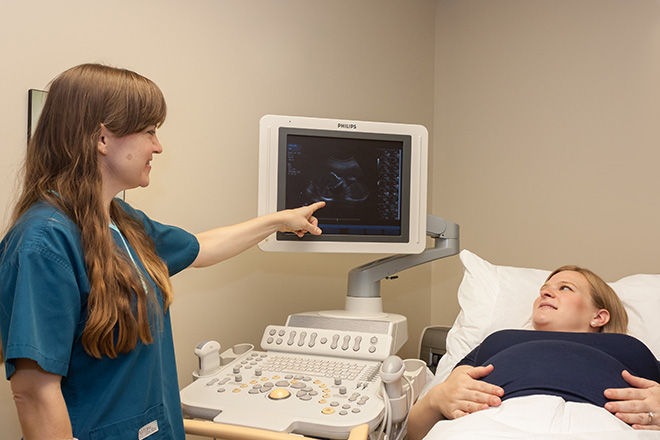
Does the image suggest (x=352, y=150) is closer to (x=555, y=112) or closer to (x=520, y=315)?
(x=520, y=315)

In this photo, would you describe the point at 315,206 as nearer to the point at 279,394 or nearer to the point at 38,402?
the point at 279,394

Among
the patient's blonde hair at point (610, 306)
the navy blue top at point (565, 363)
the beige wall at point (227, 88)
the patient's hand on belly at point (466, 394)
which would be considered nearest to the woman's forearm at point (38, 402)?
the beige wall at point (227, 88)

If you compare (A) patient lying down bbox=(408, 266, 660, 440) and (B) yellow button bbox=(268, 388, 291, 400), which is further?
(B) yellow button bbox=(268, 388, 291, 400)

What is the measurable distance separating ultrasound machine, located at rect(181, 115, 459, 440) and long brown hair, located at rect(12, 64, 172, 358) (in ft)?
1.56

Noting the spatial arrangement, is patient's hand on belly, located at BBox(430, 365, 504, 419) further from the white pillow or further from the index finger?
the index finger

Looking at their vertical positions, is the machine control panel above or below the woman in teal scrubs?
below

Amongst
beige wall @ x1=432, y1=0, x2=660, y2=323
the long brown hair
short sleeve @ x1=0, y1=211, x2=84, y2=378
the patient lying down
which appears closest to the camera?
short sleeve @ x1=0, y1=211, x2=84, y2=378

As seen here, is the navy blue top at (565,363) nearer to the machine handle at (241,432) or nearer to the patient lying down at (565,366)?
the patient lying down at (565,366)

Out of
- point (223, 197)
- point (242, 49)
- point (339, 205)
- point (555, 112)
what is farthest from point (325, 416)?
point (555, 112)

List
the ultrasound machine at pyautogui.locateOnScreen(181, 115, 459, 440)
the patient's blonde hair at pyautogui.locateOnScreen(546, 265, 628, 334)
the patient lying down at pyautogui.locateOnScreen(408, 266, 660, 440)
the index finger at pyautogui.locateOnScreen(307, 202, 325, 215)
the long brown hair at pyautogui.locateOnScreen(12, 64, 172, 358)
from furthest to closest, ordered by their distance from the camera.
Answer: the index finger at pyautogui.locateOnScreen(307, 202, 325, 215) → the patient's blonde hair at pyautogui.locateOnScreen(546, 265, 628, 334) → the ultrasound machine at pyautogui.locateOnScreen(181, 115, 459, 440) → the patient lying down at pyautogui.locateOnScreen(408, 266, 660, 440) → the long brown hair at pyautogui.locateOnScreen(12, 64, 172, 358)

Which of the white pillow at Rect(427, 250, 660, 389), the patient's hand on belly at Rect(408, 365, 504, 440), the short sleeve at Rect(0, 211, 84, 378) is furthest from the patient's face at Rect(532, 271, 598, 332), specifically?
→ the short sleeve at Rect(0, 211, 84, 378)

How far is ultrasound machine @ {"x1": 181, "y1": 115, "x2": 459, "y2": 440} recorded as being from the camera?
153 centimetres

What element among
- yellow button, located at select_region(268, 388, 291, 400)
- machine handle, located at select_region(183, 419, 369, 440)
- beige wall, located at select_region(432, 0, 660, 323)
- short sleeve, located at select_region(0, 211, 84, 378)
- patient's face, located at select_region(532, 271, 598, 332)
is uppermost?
beige wall, located at select_region(432, 0, 660, 323)

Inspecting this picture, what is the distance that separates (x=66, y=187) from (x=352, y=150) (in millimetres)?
957
